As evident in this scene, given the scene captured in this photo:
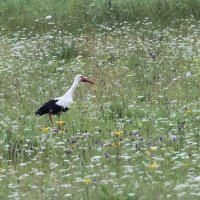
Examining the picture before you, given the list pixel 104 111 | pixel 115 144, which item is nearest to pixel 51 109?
pixel 104 111

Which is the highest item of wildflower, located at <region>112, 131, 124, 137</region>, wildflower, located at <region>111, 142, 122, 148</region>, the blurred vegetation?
the blurred vegetation

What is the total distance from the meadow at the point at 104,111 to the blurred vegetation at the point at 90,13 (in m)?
0.09

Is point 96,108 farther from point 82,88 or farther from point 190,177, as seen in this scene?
point 190,177

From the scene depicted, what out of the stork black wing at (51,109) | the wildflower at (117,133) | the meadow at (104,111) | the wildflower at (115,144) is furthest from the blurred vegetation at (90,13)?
the wildflower at (115,144)

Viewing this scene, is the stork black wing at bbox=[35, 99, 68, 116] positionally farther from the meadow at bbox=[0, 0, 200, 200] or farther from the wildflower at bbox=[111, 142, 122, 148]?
the wildflower at bbox=[111, 142, 122, 148]

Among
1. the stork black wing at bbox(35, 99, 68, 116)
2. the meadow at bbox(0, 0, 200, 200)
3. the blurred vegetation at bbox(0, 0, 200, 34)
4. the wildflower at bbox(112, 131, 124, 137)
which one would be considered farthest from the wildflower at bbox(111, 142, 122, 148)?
the blurred vegetation at bbox(0, 0, 200, 34)

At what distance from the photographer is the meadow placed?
27.9 feet

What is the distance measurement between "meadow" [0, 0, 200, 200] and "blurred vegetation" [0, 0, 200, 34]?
9 centimetres

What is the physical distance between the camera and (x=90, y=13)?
2133 cm

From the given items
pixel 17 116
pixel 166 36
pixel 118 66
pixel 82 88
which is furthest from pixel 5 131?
pixel 166 36

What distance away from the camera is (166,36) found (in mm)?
18734

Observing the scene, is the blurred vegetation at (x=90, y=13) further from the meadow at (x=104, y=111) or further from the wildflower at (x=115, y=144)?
the wildflower at (x=115, y=144)

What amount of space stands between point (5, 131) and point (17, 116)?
1434 mm

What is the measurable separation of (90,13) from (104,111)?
30.0 feet
